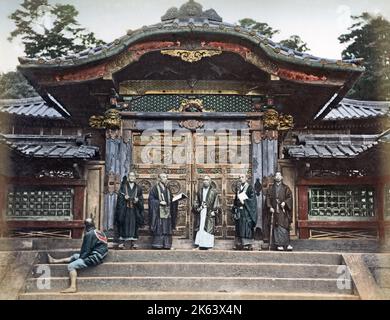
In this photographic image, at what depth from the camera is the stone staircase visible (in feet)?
29.5

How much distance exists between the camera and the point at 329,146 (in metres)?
13.1

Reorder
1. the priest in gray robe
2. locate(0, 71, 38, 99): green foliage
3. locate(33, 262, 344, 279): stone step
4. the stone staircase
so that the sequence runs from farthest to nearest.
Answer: locate(0, 71, 38, 99): green foliage → the priest in gray robe → locate(33, 262, 344, 279): stone step → the stone staircase

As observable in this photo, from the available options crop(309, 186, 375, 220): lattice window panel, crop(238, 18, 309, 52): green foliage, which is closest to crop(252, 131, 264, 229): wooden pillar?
crop(309, 186, 375, 220): lattice window panel

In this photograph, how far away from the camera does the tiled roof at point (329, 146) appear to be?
12345 millimetres

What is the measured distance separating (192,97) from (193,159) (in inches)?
58.0

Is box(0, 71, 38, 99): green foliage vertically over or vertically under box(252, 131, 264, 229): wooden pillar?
over

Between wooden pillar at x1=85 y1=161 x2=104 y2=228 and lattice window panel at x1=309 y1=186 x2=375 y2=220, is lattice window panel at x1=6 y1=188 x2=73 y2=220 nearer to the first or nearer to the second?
wooden pillar at x1=85 y1=161 x2=104 y2=228

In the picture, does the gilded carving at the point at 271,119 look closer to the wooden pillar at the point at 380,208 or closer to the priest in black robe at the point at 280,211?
the priest in black robe at the point at 280,211

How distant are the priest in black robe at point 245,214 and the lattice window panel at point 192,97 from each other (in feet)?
6.20

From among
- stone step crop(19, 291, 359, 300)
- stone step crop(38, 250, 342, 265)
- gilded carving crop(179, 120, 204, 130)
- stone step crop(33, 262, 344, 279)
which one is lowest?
stone step crop(19, 291, 359, 300)

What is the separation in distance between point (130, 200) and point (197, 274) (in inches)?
108

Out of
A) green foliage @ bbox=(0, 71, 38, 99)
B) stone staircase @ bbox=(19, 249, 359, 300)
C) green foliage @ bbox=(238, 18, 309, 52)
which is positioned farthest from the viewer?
green foliage @ bbox=(238, 18, 309, 52)

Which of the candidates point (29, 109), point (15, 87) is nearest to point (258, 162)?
point (29, 109)

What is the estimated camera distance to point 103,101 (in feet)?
42.6
